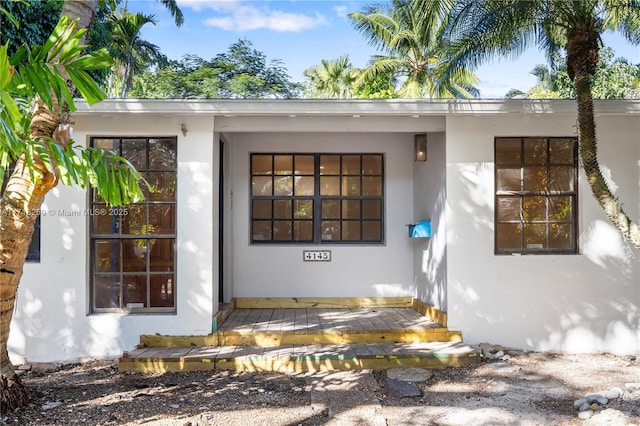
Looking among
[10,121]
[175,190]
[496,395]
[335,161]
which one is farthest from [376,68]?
[10,121]

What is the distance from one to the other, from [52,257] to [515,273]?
5.16m

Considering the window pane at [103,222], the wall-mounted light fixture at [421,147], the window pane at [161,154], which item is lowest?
the window pane at [103,222]

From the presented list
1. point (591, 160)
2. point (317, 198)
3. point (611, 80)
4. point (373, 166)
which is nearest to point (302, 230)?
point (317, 198)

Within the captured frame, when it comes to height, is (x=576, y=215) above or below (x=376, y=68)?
below

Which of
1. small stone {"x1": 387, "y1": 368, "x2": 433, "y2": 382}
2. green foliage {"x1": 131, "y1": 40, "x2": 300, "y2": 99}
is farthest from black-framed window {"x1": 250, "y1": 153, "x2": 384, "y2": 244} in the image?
green foliage {"x1": 131, "y1": 40, "x2": 300, "y2": 99}

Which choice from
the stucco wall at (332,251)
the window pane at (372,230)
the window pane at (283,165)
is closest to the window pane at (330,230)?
the stucco wall at (332,251)

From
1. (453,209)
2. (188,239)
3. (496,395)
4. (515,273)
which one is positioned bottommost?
(496,395)

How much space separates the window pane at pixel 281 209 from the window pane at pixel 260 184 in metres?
0.20

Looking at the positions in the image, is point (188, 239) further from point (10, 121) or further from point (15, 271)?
point (10, 121)

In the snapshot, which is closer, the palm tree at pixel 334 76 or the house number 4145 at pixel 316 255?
the house number 4145 at pixel 316 255

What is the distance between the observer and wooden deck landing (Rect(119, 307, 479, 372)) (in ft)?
15.7

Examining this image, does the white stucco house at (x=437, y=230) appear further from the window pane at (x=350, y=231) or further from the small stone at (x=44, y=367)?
the window pane at (x=350, y=231)

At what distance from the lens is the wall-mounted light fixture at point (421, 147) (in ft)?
20.6

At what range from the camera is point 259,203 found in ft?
22.9
